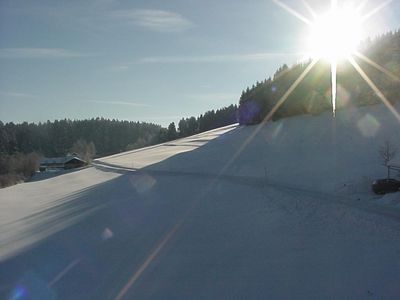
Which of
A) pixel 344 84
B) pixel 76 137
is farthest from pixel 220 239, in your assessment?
pixel 76 137

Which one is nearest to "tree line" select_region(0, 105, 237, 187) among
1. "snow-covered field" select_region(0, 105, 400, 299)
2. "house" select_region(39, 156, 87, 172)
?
"house" select_region(39, 156, 87, 172)

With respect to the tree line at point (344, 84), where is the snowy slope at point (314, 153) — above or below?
below

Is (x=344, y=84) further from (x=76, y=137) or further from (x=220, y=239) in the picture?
(x=76, y=137)

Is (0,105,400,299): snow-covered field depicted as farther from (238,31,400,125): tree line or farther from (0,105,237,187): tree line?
(0,105,237,187): tree line

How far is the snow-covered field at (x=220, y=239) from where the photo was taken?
10.9 m

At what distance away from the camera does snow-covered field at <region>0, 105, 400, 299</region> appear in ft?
35.6

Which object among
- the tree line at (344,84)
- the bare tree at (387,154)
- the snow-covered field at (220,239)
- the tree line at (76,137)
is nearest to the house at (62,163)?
the tree line at (76,137)

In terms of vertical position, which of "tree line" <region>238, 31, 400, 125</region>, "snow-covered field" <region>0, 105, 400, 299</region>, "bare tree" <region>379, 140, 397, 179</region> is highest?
"tree line" <region>238, 31, 400, 125</region>

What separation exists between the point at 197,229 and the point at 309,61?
47.5 m

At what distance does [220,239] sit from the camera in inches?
593

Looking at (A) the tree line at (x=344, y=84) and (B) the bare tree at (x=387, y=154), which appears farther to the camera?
(A) the tree line at (x=344, y=84)

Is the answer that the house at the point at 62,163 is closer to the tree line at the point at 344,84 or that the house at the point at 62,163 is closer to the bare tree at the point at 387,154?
the tree line at the point at 344,84

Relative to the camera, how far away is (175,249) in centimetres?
1430

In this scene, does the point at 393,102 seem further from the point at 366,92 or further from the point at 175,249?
the point at 175,249
